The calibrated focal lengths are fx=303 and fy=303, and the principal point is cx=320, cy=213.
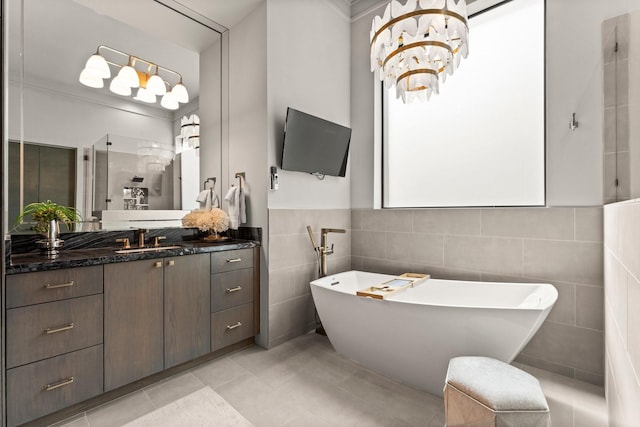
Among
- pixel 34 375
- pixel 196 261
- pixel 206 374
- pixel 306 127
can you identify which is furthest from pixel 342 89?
pixel 34 375

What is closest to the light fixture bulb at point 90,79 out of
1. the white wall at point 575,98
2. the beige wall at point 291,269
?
the beige wall at point 291,269

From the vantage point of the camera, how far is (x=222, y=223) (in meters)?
2.62

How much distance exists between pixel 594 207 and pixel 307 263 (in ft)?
7.10

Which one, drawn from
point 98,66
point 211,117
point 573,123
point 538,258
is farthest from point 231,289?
point 573,123

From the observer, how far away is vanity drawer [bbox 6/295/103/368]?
4.79ft

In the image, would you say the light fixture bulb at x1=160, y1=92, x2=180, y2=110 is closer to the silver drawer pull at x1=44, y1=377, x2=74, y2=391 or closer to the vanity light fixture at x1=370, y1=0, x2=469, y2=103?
the vanity light fixture at x1=370, y1=0, x2=469, y2=103

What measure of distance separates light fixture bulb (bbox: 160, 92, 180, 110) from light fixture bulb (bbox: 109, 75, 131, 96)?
264 mm

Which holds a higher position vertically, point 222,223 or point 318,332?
point 222,223

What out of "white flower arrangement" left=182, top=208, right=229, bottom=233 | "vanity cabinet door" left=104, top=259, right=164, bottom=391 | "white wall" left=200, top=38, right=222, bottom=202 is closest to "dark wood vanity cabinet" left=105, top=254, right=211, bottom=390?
"vanity cabinet door" left=104, top=259, right=164, bottom=391

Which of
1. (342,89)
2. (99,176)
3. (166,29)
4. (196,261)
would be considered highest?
(166,29)

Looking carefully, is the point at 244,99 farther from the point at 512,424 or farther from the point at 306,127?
the point at 512,424

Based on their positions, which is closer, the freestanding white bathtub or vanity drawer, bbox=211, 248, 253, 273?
the freestanding white bathtub

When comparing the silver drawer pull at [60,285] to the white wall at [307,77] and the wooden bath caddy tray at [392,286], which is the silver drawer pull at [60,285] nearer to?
the white wall at [307,77]

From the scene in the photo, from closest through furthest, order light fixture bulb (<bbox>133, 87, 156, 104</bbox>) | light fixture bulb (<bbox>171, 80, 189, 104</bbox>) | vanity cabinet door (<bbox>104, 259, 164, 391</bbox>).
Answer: vanity cabinet door (<bbox>104, 259, 164, 391</bbox>)
light fixture bulb (<bbox>133, 87, 156, 104</bbox>)
light fixture bulb (<bbox>171, 80, 189, 104</bbox>)
